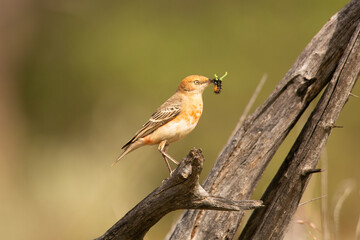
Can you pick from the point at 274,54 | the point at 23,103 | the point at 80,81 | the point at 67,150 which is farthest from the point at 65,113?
the point at 274,54

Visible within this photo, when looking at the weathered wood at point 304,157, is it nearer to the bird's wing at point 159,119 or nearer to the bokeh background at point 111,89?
the bird's wing at point 159,119

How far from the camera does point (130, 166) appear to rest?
7.32m

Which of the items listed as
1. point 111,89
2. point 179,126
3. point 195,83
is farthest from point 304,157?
point 111,89

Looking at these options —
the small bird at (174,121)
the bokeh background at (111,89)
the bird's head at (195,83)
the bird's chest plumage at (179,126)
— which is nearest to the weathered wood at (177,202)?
the small bird at (174,121)

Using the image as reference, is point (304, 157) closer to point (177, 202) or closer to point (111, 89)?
point (177, 202)

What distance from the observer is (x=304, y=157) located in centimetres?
450

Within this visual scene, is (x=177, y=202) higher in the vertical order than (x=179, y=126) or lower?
lower

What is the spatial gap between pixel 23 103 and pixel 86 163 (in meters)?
6.56

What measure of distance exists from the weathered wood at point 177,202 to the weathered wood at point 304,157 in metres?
0.73

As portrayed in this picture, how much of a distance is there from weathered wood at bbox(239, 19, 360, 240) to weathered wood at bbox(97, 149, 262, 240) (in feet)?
2.38

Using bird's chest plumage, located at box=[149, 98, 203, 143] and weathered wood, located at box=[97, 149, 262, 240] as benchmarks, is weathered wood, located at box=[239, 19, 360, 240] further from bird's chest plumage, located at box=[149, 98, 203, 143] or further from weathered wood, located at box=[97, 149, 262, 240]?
bird's chest plumage, located at box=[149, 98, 203, 143]

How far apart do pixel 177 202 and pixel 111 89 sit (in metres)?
9.03

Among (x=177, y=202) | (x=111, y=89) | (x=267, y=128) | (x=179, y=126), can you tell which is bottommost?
(x=177, y=202)

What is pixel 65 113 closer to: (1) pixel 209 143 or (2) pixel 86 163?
(1) pixel 209 143
